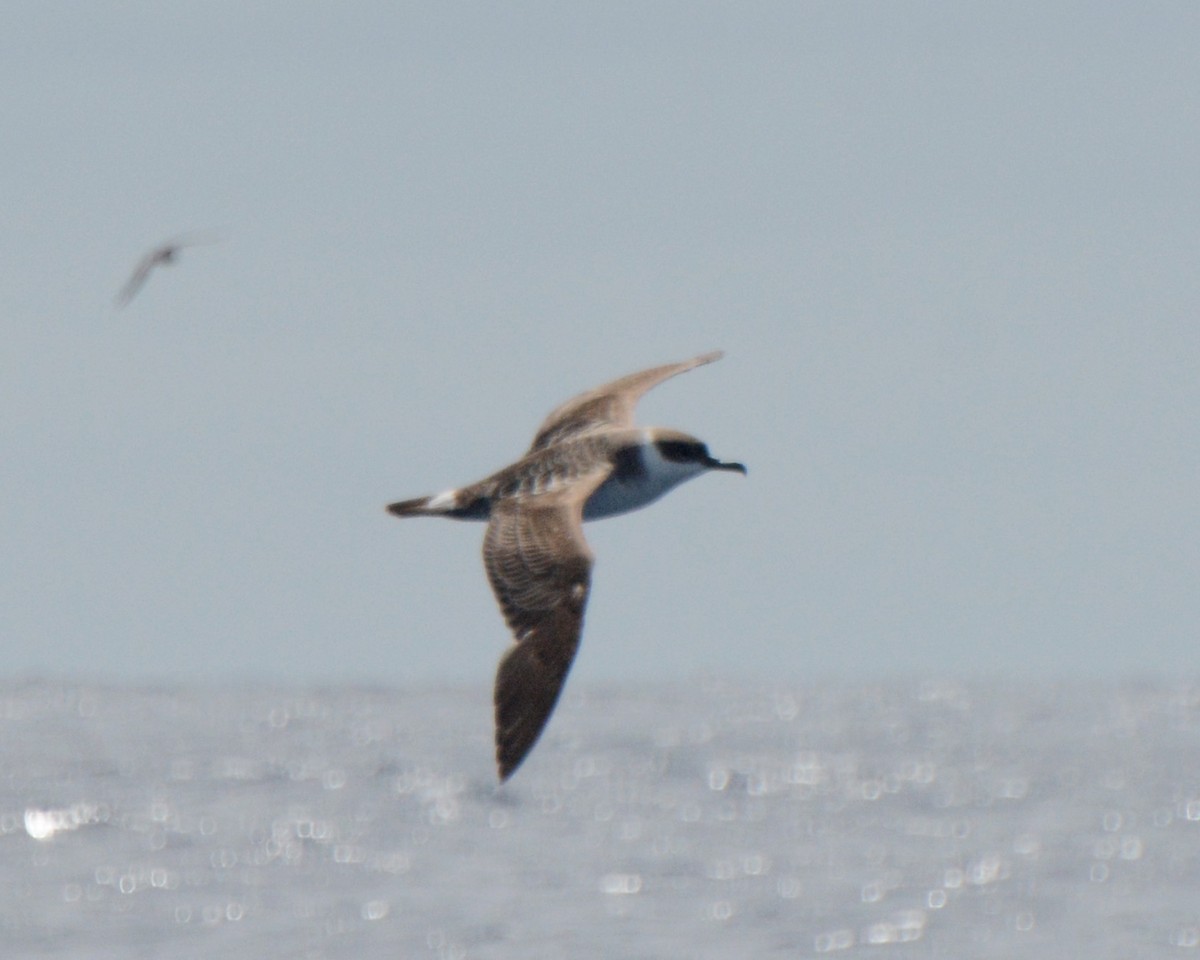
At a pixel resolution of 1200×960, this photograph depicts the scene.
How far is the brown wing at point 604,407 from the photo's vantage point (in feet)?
74.9

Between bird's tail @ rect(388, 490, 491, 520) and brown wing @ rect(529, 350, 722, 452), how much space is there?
2190 millimetres

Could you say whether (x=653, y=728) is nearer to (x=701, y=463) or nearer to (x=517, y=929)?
(x=517, y=929)

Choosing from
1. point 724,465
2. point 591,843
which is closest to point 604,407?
point 724,465

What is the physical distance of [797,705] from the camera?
108 meters

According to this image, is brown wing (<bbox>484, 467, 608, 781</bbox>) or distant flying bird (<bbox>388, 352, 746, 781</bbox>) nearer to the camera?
brown wing (<bbox>484, 467, 608, 781</bbox>)

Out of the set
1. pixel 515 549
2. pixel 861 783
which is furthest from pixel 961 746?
pixel 515 549

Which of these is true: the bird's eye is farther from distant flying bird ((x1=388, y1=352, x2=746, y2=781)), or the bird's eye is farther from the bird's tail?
the bird's tail

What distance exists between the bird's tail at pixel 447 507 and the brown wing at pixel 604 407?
7.18 ft

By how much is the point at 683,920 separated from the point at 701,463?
44.1 ft

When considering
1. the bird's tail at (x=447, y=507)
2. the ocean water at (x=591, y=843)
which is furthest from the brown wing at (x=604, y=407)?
the ocean water at (x=591, y=843)

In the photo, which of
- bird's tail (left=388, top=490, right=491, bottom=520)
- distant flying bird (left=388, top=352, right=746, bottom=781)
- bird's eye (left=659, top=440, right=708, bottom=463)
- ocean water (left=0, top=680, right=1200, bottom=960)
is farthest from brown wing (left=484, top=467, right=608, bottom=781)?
ocean water (left=0, top=680, right=1200, bottom=960)

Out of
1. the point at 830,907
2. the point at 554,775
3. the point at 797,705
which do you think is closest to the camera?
the point at 830,907

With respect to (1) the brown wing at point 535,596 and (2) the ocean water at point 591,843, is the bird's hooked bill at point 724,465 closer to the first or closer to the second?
(1) the brown wing at point 535,596

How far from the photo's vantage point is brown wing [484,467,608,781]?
16.5m
